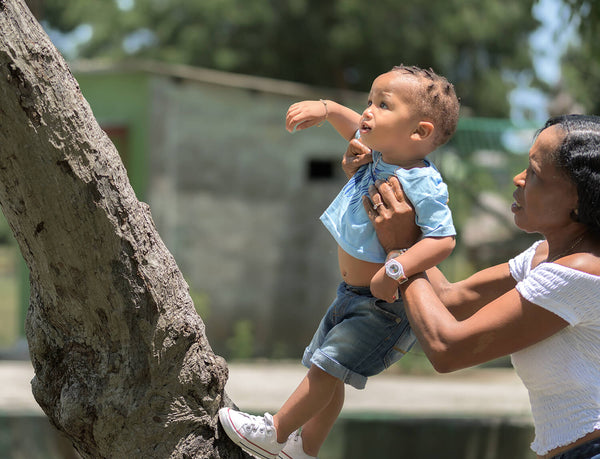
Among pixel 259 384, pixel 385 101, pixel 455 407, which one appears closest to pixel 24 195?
pixel 385 101

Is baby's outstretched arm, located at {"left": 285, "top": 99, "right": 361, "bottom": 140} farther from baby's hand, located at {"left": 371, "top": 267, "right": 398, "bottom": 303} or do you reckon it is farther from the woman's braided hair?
the woman's braided hair

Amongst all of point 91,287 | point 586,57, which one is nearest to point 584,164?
point 91,287

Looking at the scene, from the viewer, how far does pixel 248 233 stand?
12.0m

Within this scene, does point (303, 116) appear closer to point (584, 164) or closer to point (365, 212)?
point (365, 212)

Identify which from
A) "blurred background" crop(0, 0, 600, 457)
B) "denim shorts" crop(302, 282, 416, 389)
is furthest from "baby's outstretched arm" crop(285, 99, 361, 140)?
"blurred background" crop(0, 0, 600, 457)

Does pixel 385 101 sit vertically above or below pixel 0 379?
above

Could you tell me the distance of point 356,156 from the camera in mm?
2420

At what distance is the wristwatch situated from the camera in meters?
2.01

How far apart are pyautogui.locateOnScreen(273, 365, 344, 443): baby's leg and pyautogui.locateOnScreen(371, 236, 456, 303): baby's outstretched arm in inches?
11.9

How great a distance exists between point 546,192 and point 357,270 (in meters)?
0.57

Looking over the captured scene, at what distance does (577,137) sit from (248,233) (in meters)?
10.2

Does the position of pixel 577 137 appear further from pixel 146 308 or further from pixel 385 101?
pixel 146 308

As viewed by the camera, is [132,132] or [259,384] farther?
[132,132]

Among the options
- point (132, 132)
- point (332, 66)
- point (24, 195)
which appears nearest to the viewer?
point (24, 195)
